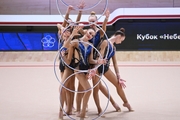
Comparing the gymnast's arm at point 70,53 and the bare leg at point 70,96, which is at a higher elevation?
the gymnast's arm at point 70,53

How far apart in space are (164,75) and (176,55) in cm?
305

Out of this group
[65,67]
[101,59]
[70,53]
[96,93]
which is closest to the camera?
[101,59]

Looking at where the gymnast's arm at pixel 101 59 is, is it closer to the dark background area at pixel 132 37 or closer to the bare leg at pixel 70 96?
A: the bare leg at pixel 70 96

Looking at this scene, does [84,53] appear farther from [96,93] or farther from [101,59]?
[96,93]

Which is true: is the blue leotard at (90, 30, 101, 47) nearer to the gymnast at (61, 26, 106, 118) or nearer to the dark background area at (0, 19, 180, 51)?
the gymnast at (61, 26, 106, 118)

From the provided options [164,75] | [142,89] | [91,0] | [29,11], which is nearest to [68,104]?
[142,89]

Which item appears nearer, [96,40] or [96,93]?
[96,40]

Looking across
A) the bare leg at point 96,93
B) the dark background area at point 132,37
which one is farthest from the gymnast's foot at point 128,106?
the dark background area at point 132,37

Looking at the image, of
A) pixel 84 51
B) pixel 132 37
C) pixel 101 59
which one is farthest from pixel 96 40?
pixel 132 37

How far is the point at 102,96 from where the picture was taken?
7559mm

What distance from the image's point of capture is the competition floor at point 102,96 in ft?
19.8

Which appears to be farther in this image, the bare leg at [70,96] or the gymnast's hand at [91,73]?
the bare leg at [70,96]

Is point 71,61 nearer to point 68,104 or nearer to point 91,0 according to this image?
point 68,104

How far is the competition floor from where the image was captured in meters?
6.04
